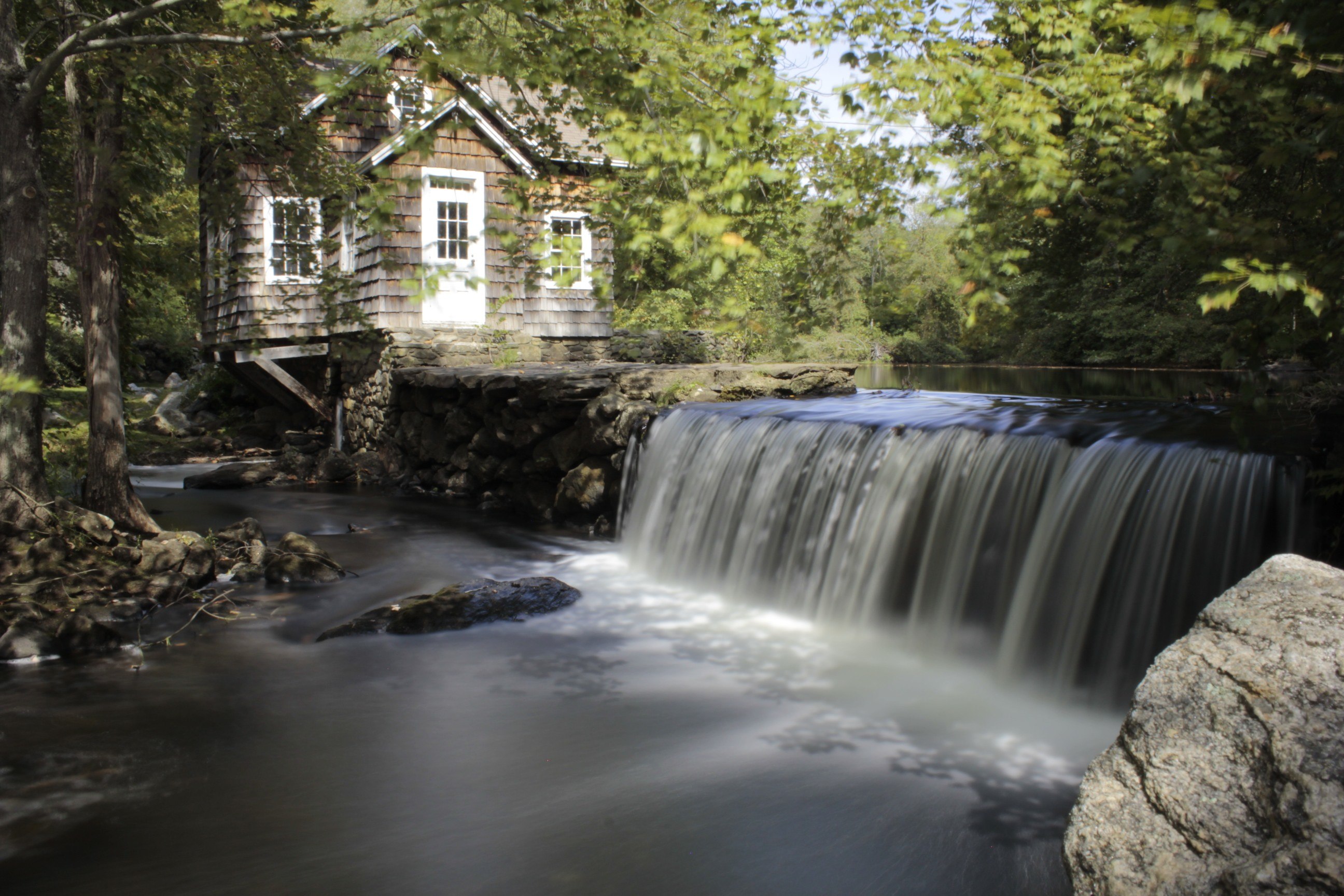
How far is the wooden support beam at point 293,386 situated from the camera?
1695 cm

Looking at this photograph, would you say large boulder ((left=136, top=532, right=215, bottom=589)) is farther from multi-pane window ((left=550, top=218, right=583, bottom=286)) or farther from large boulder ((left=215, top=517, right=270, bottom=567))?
multi-pane window ((left=550, top=218, right=583, bottom=286))

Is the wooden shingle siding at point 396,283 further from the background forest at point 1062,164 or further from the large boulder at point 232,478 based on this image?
the background forest at point 1062,164

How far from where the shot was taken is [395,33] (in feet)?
21.6

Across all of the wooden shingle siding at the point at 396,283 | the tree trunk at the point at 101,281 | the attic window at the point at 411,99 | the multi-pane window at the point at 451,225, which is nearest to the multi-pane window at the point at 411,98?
the attic window at the point at 411,99

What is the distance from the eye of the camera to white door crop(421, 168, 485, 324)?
53.2ft

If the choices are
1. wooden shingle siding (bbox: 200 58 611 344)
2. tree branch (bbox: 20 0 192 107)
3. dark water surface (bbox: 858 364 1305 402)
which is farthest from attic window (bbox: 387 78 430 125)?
dark water surface (bbox: 858 364 1305 402)

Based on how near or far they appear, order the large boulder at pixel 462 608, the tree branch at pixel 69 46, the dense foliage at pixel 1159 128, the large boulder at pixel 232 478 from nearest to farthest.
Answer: the dense foliage at pixel 1159 128, the tree branch at pixel 69 46, the large boulder at pixel 462 608, the large boulder at pixel 232 478

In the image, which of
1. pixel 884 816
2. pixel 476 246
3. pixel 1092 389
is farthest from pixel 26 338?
pixel 1092 389

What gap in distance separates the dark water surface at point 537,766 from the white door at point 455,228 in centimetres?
974

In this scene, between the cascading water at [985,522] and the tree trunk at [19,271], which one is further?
the tree trunk at [19,271]

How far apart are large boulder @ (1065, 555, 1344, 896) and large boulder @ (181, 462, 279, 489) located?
46.4ft

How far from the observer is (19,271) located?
23.9 ft

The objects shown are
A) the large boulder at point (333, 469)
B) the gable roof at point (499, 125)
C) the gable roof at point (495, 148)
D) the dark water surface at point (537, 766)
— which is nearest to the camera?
the dark water surface at point (537, 766)

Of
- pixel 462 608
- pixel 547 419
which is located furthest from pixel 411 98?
pixel 547 419
